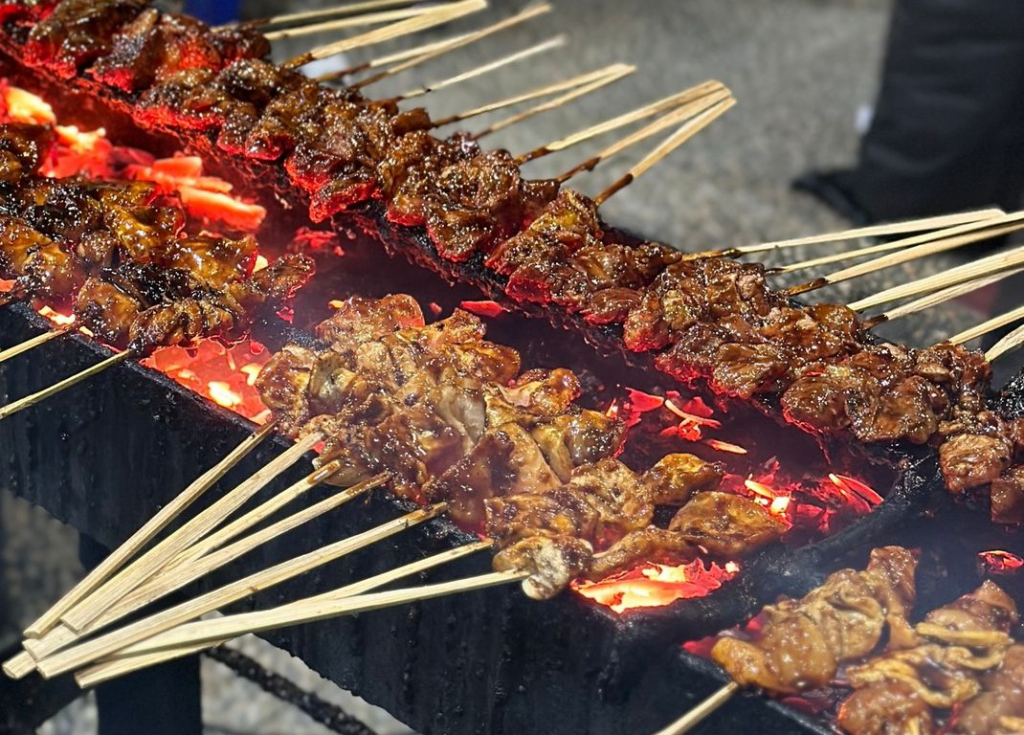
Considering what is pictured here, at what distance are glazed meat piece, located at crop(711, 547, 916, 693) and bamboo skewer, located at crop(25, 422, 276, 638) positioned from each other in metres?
1.16

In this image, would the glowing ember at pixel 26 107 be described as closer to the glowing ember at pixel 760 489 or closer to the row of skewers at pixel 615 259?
the row of skewers at pixel 615 259

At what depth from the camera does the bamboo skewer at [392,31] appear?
429 centimetres

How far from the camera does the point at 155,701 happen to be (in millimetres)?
3844

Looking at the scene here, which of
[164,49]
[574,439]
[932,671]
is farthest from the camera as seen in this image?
[164,49]

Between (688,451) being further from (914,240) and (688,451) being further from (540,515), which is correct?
(914,240)

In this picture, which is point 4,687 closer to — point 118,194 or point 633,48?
point 118,194

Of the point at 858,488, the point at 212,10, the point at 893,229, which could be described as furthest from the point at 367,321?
the point at 212,10

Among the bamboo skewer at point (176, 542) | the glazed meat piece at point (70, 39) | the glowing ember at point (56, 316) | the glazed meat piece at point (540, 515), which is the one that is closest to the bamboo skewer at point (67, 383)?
the glowing ember at point (56, 316)

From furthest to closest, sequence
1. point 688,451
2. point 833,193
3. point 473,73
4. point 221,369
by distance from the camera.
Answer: point 833,193
point 473,73
point 221,369
point 688,451

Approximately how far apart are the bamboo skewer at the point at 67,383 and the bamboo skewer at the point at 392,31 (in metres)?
1.59

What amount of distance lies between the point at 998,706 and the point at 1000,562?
27.4 inches

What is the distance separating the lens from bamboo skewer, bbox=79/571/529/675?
2256 millimetres

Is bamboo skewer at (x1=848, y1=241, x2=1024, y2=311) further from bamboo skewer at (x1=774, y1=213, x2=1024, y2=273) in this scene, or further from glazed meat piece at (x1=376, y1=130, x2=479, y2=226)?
glazed meat piece at (x1=376, y1=130, x2=479, y2=226)

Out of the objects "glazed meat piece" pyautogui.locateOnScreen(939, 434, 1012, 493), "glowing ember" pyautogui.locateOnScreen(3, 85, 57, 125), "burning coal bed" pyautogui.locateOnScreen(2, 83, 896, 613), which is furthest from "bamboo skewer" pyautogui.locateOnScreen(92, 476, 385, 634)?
"glowing ember" pyautogui.locateOnScreen(3, 85, 57, 125)
